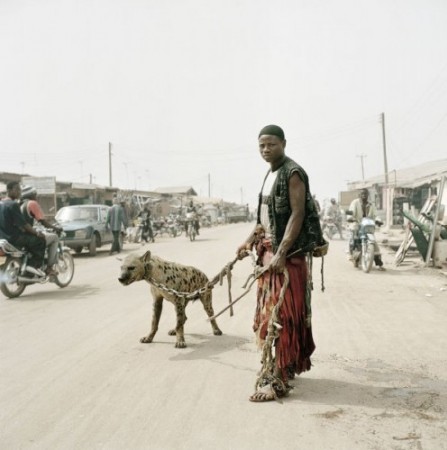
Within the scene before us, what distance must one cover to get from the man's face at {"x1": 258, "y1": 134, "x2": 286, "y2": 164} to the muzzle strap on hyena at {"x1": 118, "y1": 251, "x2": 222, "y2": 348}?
64.5 inches

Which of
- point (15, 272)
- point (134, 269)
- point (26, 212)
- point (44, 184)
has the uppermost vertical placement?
point (44, 184)

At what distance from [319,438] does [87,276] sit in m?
9.27

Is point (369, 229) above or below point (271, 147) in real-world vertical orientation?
below

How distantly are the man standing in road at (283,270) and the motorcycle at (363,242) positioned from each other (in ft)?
25.6

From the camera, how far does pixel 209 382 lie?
14.1 ft

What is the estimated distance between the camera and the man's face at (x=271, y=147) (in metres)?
4.05

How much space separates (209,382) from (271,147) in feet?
6.56

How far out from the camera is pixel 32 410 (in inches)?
147

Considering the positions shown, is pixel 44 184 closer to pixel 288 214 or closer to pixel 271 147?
pixel 271 147

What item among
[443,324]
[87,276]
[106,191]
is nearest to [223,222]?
[106,191]

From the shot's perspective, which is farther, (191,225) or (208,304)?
(191,225)

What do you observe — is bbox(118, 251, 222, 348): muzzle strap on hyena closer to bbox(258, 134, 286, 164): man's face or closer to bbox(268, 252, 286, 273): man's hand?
bbox(268, 252, 286, 273): man's hand

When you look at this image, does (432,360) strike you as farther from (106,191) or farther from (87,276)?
(106,191)

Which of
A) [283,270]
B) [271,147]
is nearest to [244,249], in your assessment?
[283,270]
